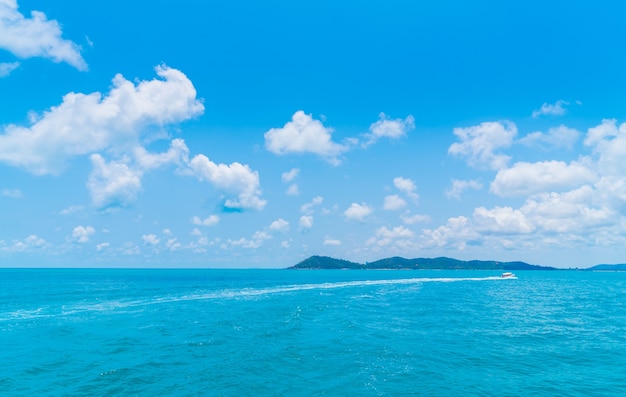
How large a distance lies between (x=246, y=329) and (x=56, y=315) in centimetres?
Result: 3734

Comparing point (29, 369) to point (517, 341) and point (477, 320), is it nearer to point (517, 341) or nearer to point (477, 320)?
point (517, 341)

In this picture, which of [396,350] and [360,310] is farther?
[360,310]

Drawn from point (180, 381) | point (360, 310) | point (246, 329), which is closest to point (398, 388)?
point (180, 381)

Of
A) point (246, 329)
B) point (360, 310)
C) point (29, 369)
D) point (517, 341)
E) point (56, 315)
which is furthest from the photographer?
point (360, 310)

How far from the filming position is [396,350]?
1679 inches

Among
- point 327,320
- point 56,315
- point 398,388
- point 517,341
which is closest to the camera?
point 398,388

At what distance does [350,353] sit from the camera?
41219mm

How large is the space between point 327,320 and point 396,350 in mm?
19718

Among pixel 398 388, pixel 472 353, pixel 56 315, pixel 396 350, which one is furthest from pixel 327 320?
pixel 56 315

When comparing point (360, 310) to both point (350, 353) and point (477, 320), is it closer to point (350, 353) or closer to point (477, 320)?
point (477, 320)

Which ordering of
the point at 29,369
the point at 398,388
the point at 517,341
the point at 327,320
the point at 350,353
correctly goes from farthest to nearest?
the point at 327,320 → the point at 517,341 → the point at 350,353 → the point at 29,369 → the point at 398,388

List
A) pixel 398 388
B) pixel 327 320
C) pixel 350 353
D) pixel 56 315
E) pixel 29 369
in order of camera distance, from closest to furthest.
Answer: pixel 398 388 → pixel 29 369 → pixel 350 353 → pixel 327 320 → pixel 56 315

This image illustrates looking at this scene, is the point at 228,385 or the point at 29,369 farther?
the point at 29,369

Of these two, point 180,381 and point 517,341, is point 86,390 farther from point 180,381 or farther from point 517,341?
point 517,341
